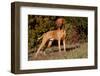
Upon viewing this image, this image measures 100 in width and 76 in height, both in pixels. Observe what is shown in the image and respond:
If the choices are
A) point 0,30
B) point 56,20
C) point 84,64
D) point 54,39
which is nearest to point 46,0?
point 56,20

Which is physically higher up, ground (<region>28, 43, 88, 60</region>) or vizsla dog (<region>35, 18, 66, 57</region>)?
vizsla dog (<region>35, 18, 66, 57</region>)

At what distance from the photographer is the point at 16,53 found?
1661mm

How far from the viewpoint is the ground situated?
1776 millimetres

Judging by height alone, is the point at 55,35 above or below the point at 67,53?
above

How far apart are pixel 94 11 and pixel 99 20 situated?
0.34ft

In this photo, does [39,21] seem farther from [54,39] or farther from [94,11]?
[94,11]

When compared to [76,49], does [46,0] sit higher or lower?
higher

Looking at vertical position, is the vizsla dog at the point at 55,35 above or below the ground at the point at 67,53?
above

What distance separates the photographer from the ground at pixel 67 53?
5.83 feet

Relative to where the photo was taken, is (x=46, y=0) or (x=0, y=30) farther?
(x=46, y=0)

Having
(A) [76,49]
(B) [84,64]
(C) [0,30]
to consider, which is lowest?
(B) [84,64]

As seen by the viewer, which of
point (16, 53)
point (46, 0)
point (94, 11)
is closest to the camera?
point (16, 53)

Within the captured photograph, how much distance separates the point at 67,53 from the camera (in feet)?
6.10

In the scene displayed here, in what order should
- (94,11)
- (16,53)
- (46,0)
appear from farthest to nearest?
(94,11)
(46,0)
(16,53)
